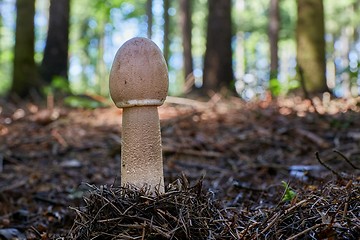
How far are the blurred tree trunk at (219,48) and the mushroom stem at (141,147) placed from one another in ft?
22.2

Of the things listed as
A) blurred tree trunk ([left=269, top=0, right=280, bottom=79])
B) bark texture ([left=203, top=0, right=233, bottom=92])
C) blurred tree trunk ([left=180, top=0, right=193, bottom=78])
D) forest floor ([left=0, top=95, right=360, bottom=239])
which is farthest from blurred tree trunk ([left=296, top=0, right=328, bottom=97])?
blurred tree trunk ([left=180, top=0, right=193, bottom=78])

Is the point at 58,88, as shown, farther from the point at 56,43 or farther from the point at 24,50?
the point at 56,43

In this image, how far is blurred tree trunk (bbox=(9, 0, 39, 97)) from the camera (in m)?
8.45

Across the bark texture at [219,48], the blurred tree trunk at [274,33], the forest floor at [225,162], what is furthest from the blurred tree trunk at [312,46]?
the blurred tree trunk at [274,33]

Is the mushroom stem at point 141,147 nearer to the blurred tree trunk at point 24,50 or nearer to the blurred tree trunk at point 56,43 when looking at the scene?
the blurred tree trunk at point 24,50

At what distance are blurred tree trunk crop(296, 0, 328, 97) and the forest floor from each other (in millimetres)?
492

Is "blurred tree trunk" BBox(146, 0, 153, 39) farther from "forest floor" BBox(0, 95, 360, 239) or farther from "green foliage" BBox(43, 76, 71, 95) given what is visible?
"forest floor" BBox(0, 95, 360, 239)

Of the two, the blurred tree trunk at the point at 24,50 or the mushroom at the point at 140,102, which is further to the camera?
the blurred tree trunk at the point at 24,50

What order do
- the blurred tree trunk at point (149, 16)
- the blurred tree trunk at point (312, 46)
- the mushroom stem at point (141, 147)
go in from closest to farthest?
the mushroom stem at point (141, 147) → the blurred tree trunk at point (312, 46) → the blurred tree trunk at point (149, 16)

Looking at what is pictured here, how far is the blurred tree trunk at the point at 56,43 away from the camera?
9664 millimetres

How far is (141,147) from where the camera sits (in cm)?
229

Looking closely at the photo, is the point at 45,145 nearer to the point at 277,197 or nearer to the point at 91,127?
the point at 91,127

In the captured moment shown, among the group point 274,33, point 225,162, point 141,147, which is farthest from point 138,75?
point 274,33

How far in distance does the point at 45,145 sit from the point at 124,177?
3.27 m
